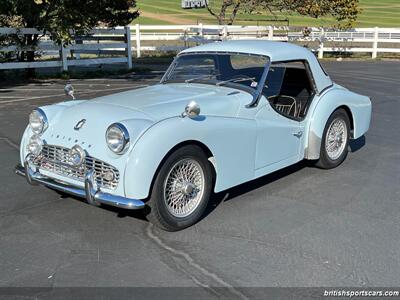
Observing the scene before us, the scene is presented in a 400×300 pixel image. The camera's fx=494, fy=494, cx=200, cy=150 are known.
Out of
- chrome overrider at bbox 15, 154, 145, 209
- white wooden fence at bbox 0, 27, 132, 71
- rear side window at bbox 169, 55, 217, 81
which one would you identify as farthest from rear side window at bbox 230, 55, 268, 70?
white wooden fence at bbox 0, 27, 132, 71

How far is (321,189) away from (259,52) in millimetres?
1676

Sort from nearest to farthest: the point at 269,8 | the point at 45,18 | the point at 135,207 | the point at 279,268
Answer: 1. the point at 279,268
2. the point at 135,207
3. the point at 45,18
4. the point at 269,8

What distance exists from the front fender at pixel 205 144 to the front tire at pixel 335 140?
1505 millimetres

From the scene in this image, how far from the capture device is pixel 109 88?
13.2m

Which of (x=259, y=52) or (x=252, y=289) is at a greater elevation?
(x=259, y=52)

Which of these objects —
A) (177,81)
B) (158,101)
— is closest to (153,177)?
(158,101)

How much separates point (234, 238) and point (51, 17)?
12.2 metres

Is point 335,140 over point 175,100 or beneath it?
beneath

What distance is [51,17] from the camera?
1445 cm

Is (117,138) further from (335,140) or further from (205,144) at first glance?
(335,140)

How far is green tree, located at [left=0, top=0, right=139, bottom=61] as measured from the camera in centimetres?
1415

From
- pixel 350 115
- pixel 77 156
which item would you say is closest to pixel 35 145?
pixel 77 156

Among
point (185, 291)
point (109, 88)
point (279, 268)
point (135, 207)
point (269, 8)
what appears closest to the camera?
point (185, 291)

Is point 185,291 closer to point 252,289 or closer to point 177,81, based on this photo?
point 252,289
